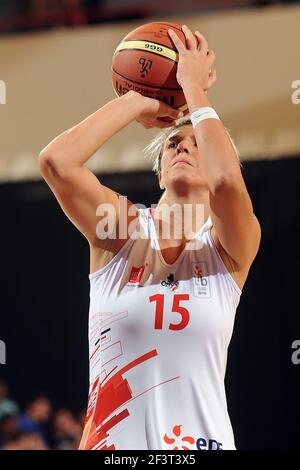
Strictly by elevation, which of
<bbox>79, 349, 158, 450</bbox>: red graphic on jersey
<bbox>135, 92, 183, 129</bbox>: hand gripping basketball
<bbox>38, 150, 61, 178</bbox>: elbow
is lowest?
<bbox>79, 349, 158, 450</bbox>: red graphic on jersey

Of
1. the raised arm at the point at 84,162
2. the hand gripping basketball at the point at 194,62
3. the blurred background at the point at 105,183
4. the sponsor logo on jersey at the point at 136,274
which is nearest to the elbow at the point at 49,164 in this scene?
the raised arm at the point at 84,162

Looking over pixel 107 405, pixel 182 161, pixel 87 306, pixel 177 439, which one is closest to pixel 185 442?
pixel 177 439

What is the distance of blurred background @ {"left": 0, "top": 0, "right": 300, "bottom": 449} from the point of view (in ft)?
20.9

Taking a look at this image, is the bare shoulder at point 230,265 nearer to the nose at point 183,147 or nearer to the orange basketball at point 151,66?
the nose at point 183,147

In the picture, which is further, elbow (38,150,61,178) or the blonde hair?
the blonde hair

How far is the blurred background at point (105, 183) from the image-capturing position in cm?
638

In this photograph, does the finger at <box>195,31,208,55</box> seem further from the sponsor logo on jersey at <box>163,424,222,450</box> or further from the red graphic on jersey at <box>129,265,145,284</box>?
the sponsor logo on jersey at <box>163,424,222,450</box>

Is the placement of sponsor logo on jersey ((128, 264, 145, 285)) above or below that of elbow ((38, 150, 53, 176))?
below

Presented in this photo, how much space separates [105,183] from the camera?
A: 6906mm

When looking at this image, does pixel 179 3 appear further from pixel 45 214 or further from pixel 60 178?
pixel 60 178

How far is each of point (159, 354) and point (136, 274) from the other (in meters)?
0.28

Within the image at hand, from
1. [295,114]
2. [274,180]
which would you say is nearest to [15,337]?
[274,180]

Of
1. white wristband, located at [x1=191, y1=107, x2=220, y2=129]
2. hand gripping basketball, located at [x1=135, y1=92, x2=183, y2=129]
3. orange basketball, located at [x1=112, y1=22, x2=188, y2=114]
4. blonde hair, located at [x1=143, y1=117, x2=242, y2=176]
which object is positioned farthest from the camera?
blonde hair, located at [x1=143, y1=117, x2=242, y2=176]

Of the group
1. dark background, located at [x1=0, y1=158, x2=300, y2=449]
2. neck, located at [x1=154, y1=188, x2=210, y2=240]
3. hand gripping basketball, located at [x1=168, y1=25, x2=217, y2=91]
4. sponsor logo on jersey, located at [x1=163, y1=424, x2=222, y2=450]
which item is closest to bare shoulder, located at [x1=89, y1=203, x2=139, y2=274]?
neck, located at [x1=154, y1=188, x2=210, y2=240]
